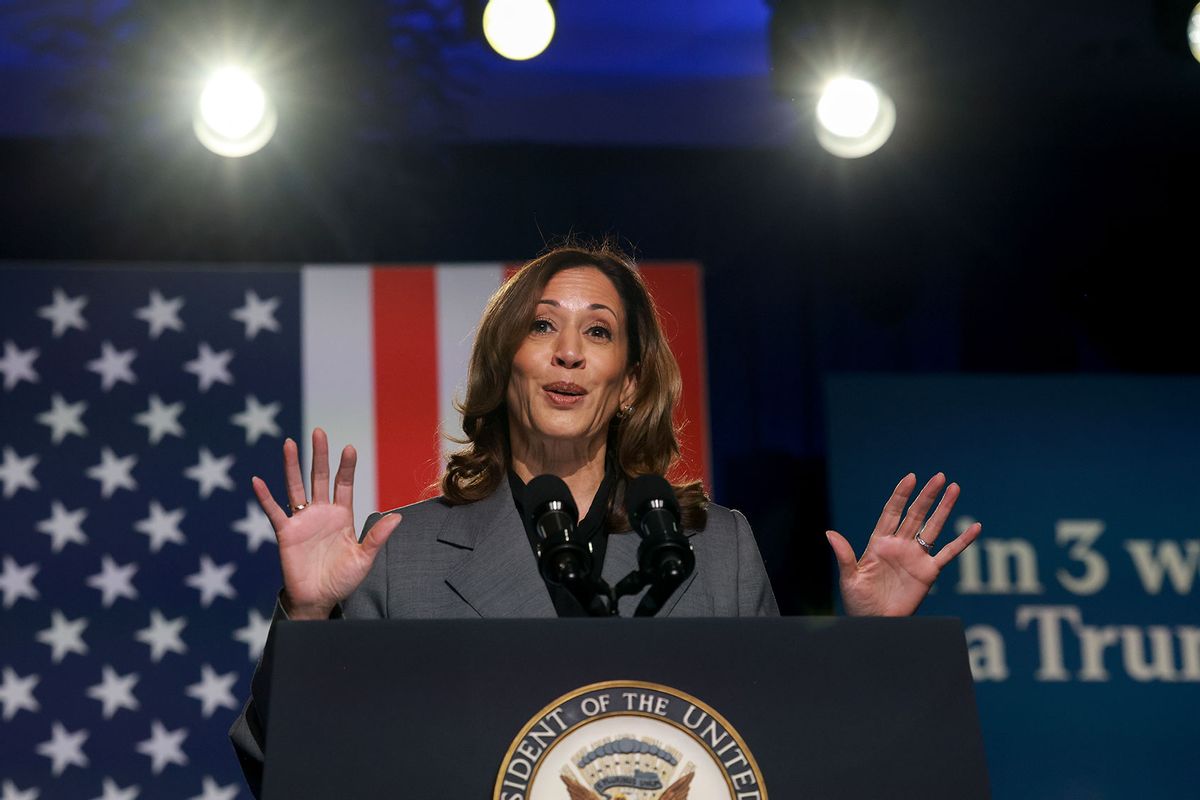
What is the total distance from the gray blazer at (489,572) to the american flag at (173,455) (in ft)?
6.18

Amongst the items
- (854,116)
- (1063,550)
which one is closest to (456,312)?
(854,116)

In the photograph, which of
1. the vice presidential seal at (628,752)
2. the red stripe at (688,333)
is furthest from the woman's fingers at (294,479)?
the red stripe at (688,333)

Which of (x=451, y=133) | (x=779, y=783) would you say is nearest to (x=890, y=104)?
(x=451, y=133)

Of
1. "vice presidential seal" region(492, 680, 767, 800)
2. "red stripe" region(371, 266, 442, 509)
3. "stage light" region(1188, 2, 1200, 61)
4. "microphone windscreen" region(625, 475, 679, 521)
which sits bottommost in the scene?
"vice presidential seal" region(492, 680, 767, 800)

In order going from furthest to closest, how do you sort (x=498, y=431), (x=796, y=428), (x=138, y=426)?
(x=796, y=428), (x=138, y=426), (x=498, y=431)

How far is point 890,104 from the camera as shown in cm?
443

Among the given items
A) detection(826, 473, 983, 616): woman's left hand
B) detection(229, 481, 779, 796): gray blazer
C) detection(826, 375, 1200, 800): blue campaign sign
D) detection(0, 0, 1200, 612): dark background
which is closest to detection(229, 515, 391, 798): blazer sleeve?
detection(229, 481, 779, 796): gray blazer

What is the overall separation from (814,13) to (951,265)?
1.17 m

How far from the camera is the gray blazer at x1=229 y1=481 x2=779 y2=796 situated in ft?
6.55

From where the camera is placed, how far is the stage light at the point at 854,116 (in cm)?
436

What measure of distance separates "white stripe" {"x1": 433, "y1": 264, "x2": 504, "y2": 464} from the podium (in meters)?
2.83

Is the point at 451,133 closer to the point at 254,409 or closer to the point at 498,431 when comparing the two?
the point at 254,409

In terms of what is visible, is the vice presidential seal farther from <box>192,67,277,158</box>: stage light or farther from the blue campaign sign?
<box>192,67,277,158</box>: stage light

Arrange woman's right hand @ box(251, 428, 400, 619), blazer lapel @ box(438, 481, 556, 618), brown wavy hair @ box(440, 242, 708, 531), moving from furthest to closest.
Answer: brown wavy hair @ box(440, 242, 708, 531)
blazer lapel @ box(438, 481, 556, 618)
woman's right hand @ box(251, 428, 400, 619)
